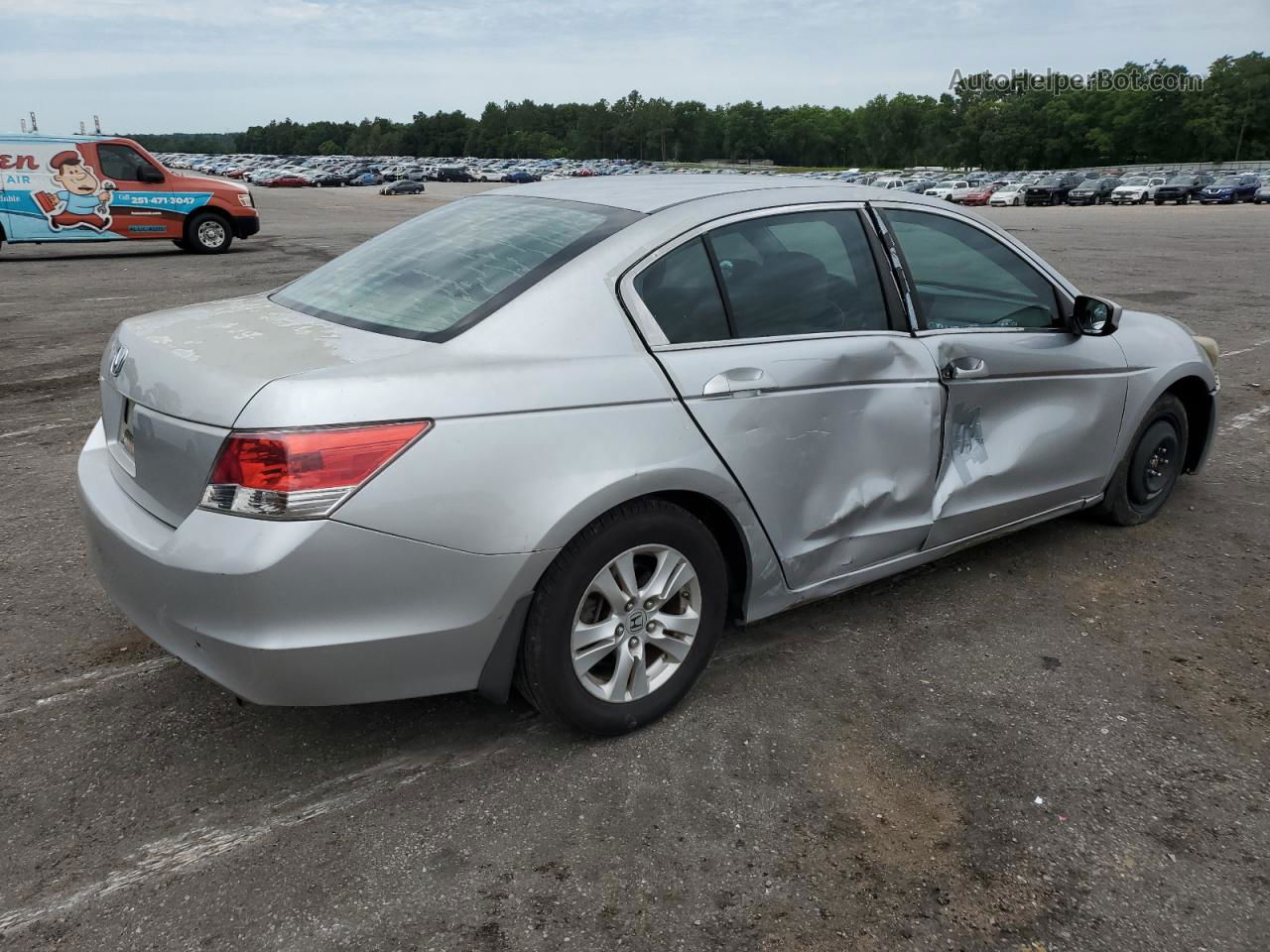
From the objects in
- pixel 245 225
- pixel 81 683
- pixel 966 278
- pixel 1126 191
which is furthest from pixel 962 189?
pixel 81 683

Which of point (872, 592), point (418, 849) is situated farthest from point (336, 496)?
point (872, 592)

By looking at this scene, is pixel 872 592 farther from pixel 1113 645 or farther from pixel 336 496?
pixel 336 496

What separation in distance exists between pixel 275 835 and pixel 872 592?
8.01 ft

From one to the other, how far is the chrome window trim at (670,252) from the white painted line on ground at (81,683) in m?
1.94

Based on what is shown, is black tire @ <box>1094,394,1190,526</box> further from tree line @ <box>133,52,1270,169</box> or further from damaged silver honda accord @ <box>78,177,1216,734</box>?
tree line @ <box>133,52,1270,169</box>

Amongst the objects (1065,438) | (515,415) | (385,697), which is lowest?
(385,697)

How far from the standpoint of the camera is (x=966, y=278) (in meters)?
→ 3.95

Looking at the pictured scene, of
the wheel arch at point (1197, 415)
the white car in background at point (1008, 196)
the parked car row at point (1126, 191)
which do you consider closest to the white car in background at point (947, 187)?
the parked car row at point (1126, 191)

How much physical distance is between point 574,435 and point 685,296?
656 millimetres

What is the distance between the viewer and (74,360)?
8773mm

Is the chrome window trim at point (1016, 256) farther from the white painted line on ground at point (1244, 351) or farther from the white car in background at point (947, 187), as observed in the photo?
the white car in background at point (947, 187)

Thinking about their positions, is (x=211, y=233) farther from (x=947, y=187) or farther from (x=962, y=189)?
(x=947, y=187)

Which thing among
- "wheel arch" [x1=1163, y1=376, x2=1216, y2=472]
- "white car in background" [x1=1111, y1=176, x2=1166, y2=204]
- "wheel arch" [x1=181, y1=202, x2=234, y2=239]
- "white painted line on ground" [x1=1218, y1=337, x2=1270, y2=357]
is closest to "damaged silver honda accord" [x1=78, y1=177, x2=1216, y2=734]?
"wheel arch" [x1=1163, y1=376, x2=1216, y2=472]

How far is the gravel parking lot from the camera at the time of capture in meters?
2.37
